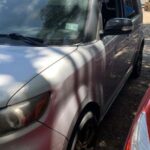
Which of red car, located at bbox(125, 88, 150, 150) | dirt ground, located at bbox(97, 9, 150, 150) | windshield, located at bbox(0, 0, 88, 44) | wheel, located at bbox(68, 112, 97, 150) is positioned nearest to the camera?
red car, located at bbox(125, 88, 150, 150)

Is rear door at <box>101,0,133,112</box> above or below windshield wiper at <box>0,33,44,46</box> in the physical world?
below

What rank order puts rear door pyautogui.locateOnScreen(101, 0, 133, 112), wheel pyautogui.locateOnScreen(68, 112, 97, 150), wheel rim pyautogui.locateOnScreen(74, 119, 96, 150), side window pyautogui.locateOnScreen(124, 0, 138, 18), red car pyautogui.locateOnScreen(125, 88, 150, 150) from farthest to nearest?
side window pyautogui.locateOnScreen(124, 0, 138, 18)
rear door pyautogui.locateOnScreen(101, 0, 133, 112)
wheel rim pyautogui.locateOnScreen(74, 119, 96, 150)
wheel pyautogui.locateOnScreen(68, 112, 97, 150)
red car pyautogui.locateOnScreen(125, 88, 150, 150)

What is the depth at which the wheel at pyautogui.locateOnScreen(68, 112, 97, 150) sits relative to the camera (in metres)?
2.85

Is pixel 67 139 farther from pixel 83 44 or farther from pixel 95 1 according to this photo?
pixel 95 1

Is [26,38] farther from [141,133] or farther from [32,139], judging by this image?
[141,133]

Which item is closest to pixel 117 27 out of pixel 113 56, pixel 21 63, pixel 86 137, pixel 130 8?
pixel 113 56

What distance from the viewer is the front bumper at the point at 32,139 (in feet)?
7.27

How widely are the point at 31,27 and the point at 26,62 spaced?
28.1 inches

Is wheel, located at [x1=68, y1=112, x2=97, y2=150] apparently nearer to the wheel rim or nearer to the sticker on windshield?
the wheel rim

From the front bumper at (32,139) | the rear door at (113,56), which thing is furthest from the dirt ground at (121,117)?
the front bumper at (32,139)

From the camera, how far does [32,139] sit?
2.31m

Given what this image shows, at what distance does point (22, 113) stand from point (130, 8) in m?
3.43

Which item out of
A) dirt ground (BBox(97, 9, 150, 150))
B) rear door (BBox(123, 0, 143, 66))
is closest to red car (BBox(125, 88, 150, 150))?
dirt ground (BBox(97, 9, 150, 150))

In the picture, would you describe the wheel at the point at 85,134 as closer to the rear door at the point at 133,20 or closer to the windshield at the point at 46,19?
the windshield at the point at 46,19
